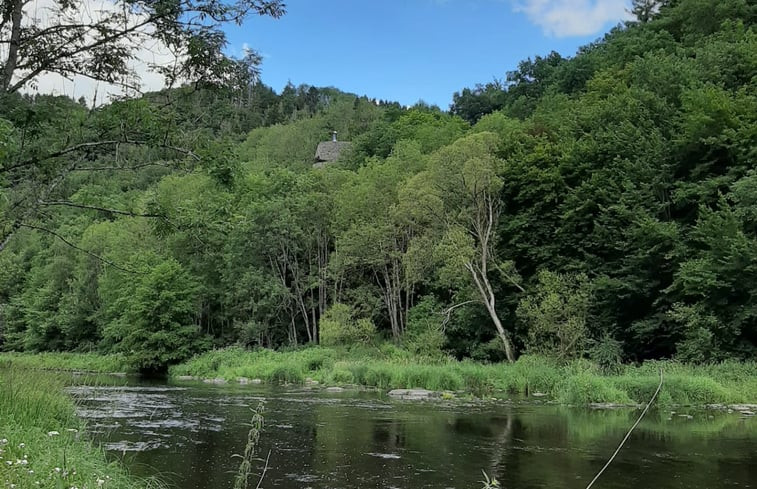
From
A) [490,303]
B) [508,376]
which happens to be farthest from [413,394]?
[490,303]

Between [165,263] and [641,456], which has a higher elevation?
[165,263]

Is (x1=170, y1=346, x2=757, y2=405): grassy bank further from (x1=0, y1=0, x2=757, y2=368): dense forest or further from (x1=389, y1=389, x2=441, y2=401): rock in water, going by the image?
(x1=0, y1=0, x2=757, y2=368): dense forest

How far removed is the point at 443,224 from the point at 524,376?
12.7m

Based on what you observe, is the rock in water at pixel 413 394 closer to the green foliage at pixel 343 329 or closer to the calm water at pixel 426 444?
the calm water at pixel 426 444

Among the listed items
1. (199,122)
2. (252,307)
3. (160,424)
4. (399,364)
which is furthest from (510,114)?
(199,122)

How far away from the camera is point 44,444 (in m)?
8.16

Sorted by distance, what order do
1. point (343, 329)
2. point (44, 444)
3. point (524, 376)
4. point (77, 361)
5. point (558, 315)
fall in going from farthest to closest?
point (77, 361)
point (343, 329)
point (558, 315)
point (524, 376)
point (44, 444)

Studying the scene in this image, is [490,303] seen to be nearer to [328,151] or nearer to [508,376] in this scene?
[508,376]

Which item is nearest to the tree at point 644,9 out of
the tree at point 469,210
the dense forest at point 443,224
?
the dense forest at point 443,224

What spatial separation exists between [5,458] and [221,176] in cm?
395

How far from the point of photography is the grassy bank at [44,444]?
608cm

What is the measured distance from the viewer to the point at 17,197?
7.50 meters

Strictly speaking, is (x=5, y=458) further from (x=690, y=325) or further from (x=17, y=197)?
(x=690, y=325)

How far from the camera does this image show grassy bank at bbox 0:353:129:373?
5016 centimetres
